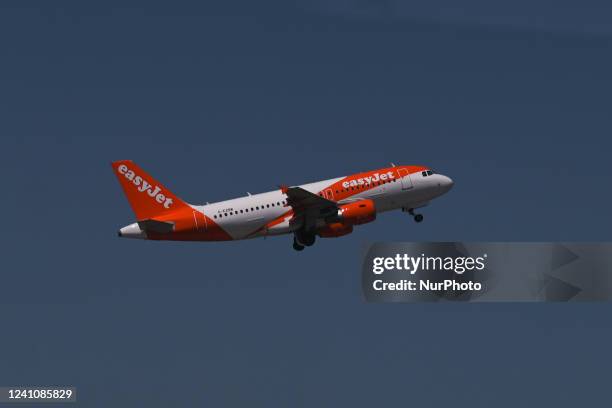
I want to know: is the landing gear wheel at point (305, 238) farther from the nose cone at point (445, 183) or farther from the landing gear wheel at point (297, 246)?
the nose cone at point (445, 183)

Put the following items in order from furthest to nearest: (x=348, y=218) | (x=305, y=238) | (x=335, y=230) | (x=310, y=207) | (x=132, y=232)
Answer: (x=305, y=238), (x=335, y=230), (x=310, y=207), (x=348, y=218), (x=132, y=232)

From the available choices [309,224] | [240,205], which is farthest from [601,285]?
[240,205]

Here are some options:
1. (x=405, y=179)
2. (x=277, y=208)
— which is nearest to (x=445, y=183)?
(x=405, y=179)

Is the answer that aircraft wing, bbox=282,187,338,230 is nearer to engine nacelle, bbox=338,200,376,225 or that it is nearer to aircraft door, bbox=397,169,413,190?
engine nacelle, bbox=338,200,376,225

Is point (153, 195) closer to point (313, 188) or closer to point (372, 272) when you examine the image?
point (313, 188)

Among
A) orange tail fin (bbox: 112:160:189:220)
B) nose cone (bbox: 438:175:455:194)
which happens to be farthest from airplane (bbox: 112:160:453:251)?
nose cone (bbox: 438:175:455:194)

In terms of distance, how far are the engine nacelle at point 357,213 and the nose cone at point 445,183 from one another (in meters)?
9.37

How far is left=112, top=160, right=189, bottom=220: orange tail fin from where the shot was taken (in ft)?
271

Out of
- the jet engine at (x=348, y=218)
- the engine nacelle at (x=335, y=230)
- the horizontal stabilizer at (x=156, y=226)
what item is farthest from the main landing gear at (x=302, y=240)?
the horizontal stabilizer at (x=156, y=226)

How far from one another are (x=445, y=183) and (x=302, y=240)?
14543mm

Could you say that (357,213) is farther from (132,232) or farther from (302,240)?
(132,232)

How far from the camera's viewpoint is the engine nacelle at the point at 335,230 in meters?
82.2

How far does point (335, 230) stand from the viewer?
271 feet

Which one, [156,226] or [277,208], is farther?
[277,208]
